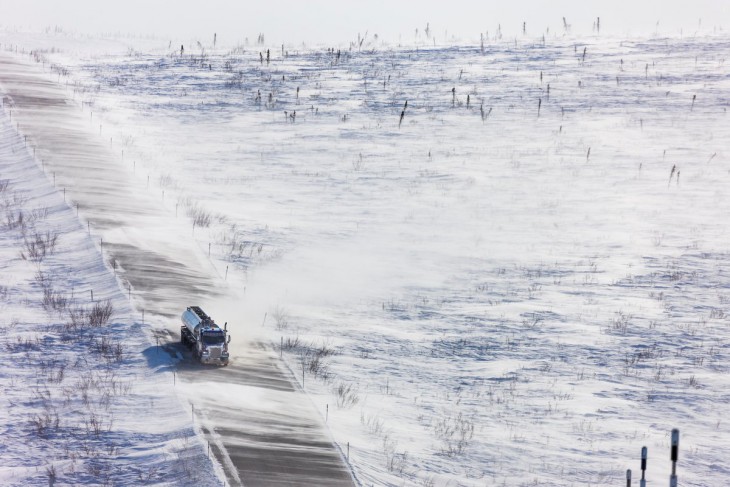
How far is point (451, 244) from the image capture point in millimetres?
30781

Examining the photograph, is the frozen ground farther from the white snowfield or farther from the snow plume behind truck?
the snow plume behind truck

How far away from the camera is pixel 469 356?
22578 mm

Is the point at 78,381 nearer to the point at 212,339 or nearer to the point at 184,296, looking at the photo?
the point at 212,339

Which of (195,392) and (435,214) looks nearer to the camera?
(195,392)

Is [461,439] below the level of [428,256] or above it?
below

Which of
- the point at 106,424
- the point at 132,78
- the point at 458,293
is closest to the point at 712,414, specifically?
the point at 458,293

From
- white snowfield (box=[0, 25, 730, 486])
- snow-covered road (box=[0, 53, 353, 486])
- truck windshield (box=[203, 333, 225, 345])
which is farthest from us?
truck windshield (box=[203, 333, 225, 345])

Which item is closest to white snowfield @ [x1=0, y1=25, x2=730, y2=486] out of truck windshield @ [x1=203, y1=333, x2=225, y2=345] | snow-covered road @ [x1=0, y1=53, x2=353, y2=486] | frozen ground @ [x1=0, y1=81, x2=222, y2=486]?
frozen ground @ [x1=0, y1=81, x2=222, y2=486]

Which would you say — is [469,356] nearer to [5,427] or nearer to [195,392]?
[195,392]

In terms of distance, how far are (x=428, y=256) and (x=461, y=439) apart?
11875 mm

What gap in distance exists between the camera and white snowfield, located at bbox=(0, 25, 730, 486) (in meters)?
18.9

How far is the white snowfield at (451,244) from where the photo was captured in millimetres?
18875

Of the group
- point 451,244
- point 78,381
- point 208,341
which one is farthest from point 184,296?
point 451,244

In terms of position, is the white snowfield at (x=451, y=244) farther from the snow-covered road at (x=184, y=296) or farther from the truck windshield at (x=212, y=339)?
the truck windshield at (x=212, y=339)
